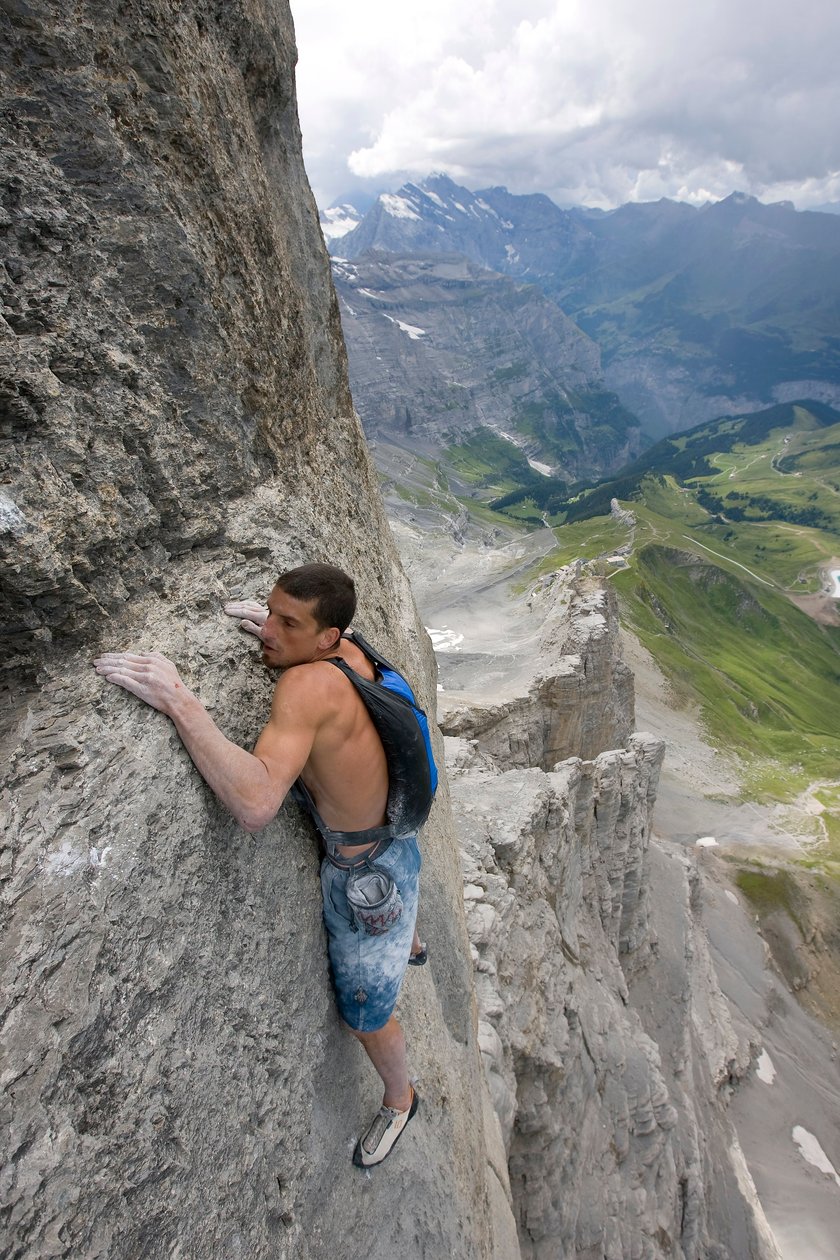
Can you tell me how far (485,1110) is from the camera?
10617 mm

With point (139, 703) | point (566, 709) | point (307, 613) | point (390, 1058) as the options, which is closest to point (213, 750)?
point (139, 703)

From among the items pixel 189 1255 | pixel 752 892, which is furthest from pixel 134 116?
pixel 752 892

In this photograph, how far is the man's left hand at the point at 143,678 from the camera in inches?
175

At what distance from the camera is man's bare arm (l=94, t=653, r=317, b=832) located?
173 inches

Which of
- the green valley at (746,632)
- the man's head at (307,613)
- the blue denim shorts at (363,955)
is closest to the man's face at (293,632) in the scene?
the man's head at (307,613)

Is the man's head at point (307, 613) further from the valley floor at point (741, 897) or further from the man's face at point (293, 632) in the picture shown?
the valley floor at point (741, 897)

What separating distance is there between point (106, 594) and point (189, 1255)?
4.24 meters

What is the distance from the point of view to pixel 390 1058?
620 cm

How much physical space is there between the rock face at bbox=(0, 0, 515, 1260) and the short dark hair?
0.84m

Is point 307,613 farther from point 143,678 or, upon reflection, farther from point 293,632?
point 143,678

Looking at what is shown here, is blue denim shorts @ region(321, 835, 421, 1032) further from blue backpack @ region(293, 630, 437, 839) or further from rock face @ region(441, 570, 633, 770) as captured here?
rock face @ region(441, 570, 633, 770)

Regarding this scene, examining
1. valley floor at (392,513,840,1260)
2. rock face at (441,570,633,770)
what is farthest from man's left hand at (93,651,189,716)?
valley floor at (392,513,840,1260)

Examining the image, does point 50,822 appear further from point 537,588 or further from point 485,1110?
point 537,588

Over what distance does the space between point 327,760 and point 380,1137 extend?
3.89m
